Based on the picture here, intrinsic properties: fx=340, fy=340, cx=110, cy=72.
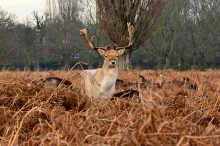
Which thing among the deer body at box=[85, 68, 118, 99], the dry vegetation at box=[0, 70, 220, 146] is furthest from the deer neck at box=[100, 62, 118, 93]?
Result: the dry vegetation at box=[0, 70, 220, 146]

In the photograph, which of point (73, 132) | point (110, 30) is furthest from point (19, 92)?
point (110, 30)

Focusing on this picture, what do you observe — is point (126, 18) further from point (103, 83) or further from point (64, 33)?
point (64, 33)

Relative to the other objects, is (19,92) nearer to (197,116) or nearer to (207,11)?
(197,116)

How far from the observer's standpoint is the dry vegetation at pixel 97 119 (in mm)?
1548

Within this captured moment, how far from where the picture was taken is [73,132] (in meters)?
1.83

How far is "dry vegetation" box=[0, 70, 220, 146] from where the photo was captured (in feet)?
5.08

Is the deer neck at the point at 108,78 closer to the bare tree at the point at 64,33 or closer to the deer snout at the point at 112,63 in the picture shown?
the deer snout at the point at 112,63

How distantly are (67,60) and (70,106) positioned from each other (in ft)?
133

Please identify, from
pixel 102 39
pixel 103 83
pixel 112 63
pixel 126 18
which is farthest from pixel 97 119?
pixel 102 39

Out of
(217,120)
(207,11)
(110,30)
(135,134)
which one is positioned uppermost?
(207,11)

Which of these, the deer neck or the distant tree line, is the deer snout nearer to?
the deer neck

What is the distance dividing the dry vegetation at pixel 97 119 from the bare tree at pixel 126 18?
713 inches

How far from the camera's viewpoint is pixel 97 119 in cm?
215

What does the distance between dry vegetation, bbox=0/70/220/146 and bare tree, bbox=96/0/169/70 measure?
1810 cm
